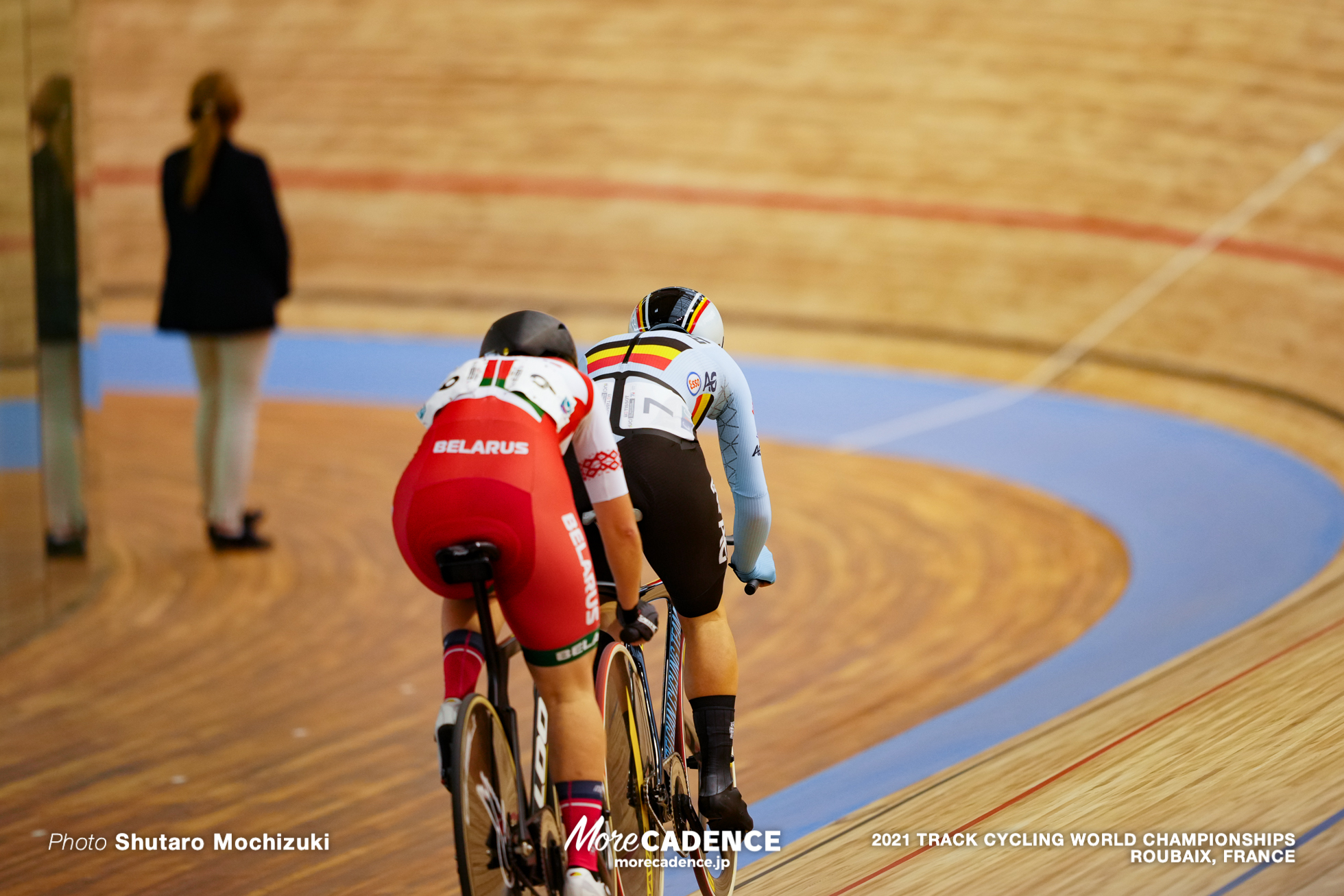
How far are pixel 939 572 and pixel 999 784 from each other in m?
2.07

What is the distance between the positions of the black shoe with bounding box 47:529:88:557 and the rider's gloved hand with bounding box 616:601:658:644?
9.06ft

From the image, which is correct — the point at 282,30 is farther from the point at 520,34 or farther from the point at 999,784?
the point at 999,784

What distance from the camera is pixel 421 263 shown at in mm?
9328

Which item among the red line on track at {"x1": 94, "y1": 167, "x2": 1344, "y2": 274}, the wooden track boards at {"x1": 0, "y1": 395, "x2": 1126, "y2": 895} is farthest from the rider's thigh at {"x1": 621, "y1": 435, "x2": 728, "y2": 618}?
the red line on track at {"x1": 94, "y1": 167, "x2": 1344, "y2": 274}

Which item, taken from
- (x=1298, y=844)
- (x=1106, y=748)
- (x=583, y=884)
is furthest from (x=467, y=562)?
(x=1106, y=748)

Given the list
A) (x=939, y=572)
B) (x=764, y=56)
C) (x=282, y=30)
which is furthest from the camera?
(x=282, y=30)

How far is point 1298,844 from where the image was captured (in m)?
2.22

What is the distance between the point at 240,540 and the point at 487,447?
3.21 metres

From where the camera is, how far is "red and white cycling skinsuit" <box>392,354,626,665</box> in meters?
2.15

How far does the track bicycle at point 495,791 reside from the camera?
2125 mm

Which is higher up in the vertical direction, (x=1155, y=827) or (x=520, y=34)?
(x=520, y=34)

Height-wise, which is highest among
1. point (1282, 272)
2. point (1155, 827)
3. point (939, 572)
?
point (1282, 272)

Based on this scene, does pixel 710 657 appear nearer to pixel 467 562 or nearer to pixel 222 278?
pixel 467 562

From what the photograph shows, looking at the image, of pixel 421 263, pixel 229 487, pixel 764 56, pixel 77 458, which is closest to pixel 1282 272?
pixel 764 56
